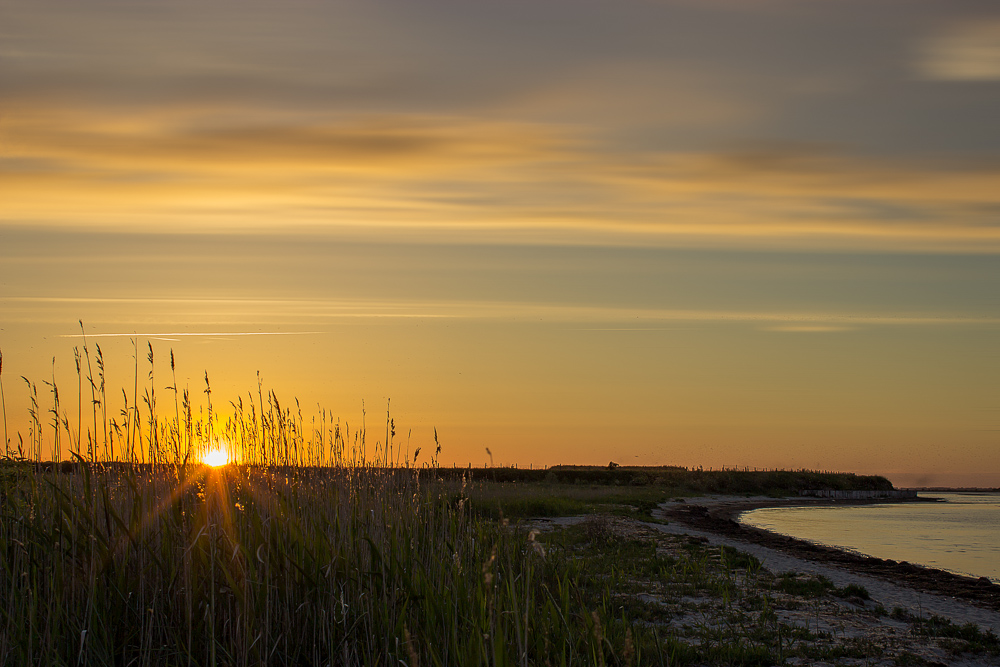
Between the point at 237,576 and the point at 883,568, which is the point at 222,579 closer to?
the point at 237,576

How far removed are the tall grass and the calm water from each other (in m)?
15.2

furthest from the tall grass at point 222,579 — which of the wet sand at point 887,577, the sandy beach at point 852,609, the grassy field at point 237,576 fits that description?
the wet sand at point 887,577

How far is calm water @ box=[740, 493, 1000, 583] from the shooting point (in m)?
19.4

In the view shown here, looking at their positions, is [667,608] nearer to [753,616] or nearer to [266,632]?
[753,616]

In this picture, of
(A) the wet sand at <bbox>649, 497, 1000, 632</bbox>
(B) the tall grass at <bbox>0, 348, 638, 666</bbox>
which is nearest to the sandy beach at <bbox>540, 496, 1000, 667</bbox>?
(A) the wet sand at <bbox>649, 497, 1000, 632</bbox>

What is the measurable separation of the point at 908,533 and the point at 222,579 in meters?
27.5

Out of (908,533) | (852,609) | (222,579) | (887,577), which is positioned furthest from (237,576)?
(908,533)

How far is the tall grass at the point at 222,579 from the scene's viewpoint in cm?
515

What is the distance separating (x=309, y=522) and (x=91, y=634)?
1800 millimetres

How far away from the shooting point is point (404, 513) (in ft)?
23.5

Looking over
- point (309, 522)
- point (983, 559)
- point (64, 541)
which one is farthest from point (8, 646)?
point (983, 559)

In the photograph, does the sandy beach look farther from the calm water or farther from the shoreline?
the calm water

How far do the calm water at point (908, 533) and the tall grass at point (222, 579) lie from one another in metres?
15.2

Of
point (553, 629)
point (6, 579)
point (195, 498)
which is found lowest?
point (553, 629)
